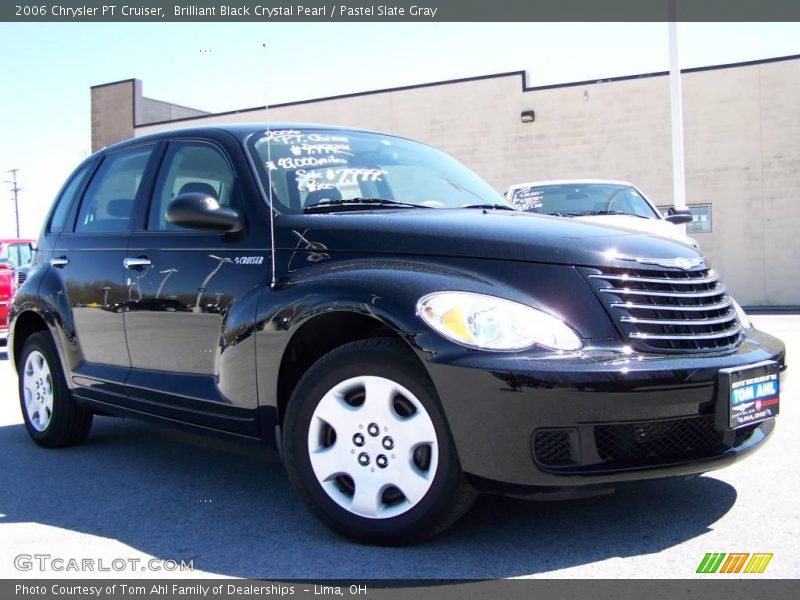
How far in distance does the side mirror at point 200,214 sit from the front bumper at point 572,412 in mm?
1292

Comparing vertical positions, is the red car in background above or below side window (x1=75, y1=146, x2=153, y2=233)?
below

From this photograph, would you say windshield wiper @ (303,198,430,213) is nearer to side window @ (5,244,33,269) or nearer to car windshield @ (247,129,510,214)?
car windshield @ (247,129,510,214)

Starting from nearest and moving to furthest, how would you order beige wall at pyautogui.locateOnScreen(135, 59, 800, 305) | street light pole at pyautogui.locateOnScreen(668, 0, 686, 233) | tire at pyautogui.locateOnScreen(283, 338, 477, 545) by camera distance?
tire at pyautogui.locateOnScreen(283, 338, 477, 545), street light pole at pyautogui.locateOnScreen(668, 0, 686, 233), beige wall at pyautogui.locateOnScreen(135, 59, 800, 305)

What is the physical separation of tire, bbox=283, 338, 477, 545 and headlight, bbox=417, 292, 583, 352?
0.20 m

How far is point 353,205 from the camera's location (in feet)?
12.7

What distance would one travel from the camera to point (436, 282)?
310cm

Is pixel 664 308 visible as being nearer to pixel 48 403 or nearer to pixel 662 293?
pixel 662 293

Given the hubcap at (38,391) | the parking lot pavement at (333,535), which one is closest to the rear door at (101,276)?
the hubcap at (38,391)

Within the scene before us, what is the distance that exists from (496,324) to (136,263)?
2.18 m

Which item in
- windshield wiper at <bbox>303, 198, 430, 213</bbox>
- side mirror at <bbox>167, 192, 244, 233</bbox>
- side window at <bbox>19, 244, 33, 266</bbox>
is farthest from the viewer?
side window at <bbox>19, 244, 33, 266</bbox>

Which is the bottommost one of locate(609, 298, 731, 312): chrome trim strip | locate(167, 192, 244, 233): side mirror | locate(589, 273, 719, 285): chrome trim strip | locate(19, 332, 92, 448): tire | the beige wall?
locate(19, 332, 92, 448): tire

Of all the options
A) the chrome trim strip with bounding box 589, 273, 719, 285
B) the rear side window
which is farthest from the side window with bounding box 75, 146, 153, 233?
the rear side window

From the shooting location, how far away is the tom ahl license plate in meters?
3.03

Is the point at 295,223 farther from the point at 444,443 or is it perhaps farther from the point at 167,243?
the point at 444,443
